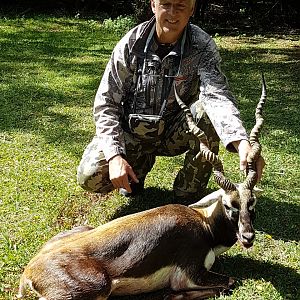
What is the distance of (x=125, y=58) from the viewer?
486 cm

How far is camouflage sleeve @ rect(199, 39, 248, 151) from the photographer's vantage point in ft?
14.3

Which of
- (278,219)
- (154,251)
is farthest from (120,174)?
(278,219)

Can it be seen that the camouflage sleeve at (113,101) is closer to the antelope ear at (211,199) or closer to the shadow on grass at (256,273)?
the antelope ear at (211,199)

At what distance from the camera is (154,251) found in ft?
12.7

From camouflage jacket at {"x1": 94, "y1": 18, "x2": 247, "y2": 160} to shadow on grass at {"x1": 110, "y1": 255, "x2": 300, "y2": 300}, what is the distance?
1146 mm

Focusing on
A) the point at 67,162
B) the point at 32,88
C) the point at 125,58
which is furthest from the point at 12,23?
the point at 125,58

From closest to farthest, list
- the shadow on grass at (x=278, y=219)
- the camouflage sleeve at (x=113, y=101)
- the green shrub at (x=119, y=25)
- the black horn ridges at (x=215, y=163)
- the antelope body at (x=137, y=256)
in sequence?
the antelope body at (x=137, y=256)
the black horn ridges at (x=215, y=163)
the camouflage sleeve at (x=113, y=101)
the shadow on grass at (x=278, y=219)
the green shrub at (x=119, y=25)

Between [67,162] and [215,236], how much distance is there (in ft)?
8.60

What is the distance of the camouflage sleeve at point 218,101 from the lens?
437cm

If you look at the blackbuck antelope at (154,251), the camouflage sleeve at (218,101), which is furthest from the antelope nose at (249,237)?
the camouflage sleeve at (218,101)

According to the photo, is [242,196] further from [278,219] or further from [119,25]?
[119,25]

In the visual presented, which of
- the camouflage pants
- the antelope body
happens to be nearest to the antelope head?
the antelope body

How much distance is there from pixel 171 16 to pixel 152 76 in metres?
0.55

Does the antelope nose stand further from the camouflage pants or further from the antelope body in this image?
the camouflage pants
